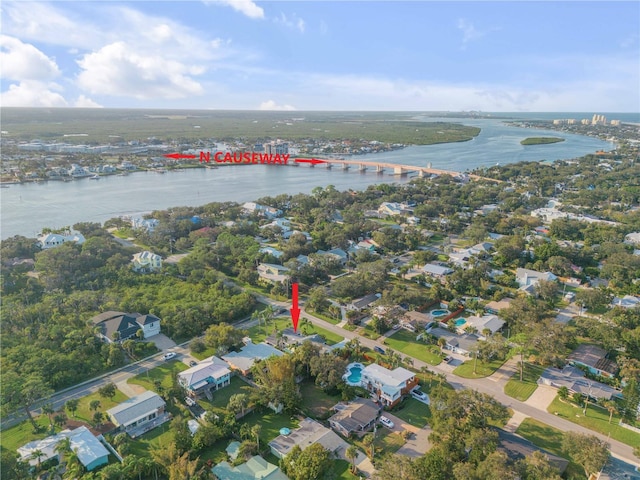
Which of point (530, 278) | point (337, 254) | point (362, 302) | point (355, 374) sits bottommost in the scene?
point (355, 374)

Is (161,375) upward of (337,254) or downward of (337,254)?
downward

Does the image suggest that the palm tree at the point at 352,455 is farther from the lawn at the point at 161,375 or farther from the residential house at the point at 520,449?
the lawn at the point at 161,375

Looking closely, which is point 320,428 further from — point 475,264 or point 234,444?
point 475,264

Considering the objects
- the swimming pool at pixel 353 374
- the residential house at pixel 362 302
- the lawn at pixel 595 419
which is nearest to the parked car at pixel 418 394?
the swimming pool at pixel 353 374

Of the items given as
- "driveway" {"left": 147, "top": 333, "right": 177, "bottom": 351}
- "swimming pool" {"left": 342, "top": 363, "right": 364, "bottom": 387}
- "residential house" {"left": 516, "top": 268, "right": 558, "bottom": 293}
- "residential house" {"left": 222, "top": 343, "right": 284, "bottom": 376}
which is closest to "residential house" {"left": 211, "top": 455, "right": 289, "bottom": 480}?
"residential house" {"left": 222, "top": 343, "right": 284, "bottom": 376}

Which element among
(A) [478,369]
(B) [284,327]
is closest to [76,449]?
(B) [284,327]

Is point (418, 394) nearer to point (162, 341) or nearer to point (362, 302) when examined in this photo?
point (362, 302)
